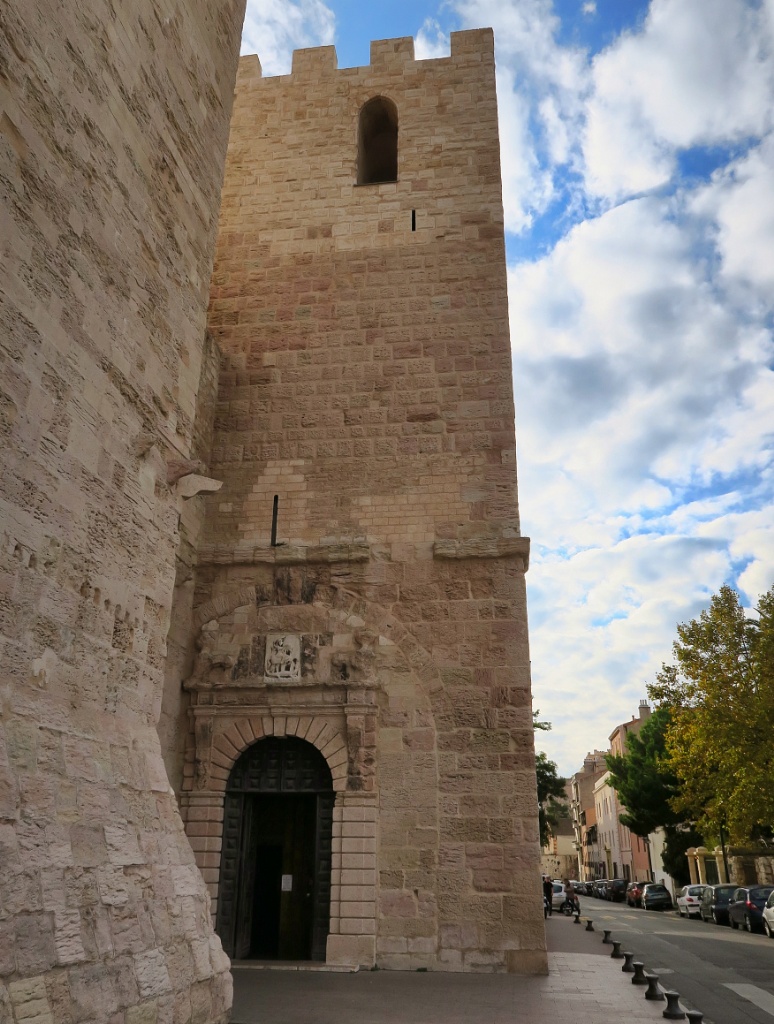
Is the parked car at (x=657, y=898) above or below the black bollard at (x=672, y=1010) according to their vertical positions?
below

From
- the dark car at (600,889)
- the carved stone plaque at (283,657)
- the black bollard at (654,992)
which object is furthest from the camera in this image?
the dark car at (600,889)

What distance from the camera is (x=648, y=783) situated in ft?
90.4

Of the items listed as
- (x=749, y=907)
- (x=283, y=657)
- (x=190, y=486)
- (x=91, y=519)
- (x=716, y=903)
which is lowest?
(x=716, y=903)

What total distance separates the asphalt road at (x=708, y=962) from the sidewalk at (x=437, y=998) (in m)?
0.76

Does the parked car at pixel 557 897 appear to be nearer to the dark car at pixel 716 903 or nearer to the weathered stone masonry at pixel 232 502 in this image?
the dark car at pixel 716 903

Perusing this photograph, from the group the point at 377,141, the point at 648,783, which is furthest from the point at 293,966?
the point at 648,783

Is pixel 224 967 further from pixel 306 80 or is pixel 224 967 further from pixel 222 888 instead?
pixel 306 80

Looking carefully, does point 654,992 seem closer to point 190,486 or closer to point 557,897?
point 190,486

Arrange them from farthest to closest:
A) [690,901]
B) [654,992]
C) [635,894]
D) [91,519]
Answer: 1. [635,894]
2. [690,901]
3. [654,992]
4. [91,519]

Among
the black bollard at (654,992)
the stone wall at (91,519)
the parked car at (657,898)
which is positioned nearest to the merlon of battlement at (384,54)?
the stone wall at (91,519)

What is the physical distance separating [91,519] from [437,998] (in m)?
4.44

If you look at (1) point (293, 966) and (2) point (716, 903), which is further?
(2) point (716, 903)

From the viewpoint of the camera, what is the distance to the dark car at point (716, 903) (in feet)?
59.1

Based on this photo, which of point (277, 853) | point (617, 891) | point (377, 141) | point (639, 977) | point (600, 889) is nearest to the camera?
point (639, 977)
